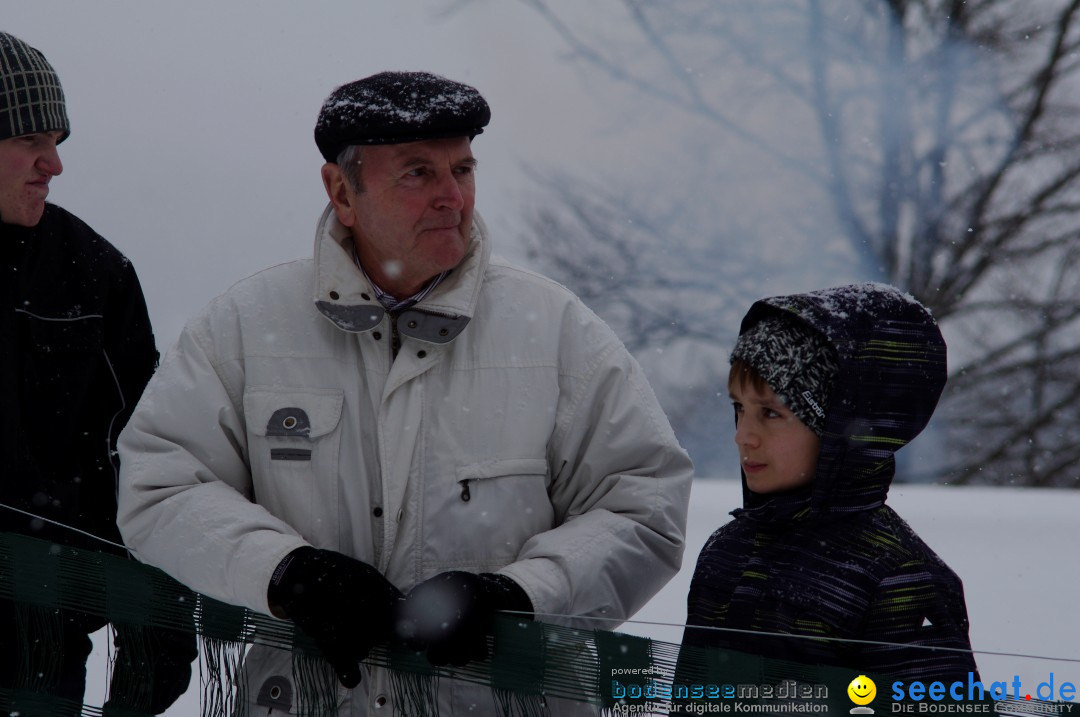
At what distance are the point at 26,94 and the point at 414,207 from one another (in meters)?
1.21

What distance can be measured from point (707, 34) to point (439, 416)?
432 inches

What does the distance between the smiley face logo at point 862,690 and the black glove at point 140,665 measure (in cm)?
112

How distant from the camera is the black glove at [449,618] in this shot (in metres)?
1.65

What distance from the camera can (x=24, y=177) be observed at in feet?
8.79

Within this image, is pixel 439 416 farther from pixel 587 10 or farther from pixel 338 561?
pixel 587 10

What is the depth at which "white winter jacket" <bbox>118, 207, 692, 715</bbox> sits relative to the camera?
6.49 ft

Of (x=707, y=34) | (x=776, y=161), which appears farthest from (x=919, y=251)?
(x=707, y=34)

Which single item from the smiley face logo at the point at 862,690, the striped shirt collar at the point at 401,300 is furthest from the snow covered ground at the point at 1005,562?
the smiley face logo at the point at 862,690

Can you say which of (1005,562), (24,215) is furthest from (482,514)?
(1005,562)

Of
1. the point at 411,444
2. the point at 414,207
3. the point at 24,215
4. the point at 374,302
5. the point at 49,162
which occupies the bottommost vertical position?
the point at 411,444

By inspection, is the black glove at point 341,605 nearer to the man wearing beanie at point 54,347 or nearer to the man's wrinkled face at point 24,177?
the man wearing beanie at point 54,347

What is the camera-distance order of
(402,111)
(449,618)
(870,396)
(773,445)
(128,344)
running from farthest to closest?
(128,344) → (402,111) → (773,445) → (870,396) → (449,618)

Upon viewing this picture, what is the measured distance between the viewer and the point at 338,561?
5.76ft

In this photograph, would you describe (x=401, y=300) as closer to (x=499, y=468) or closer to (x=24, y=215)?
(x=499, y=468)
